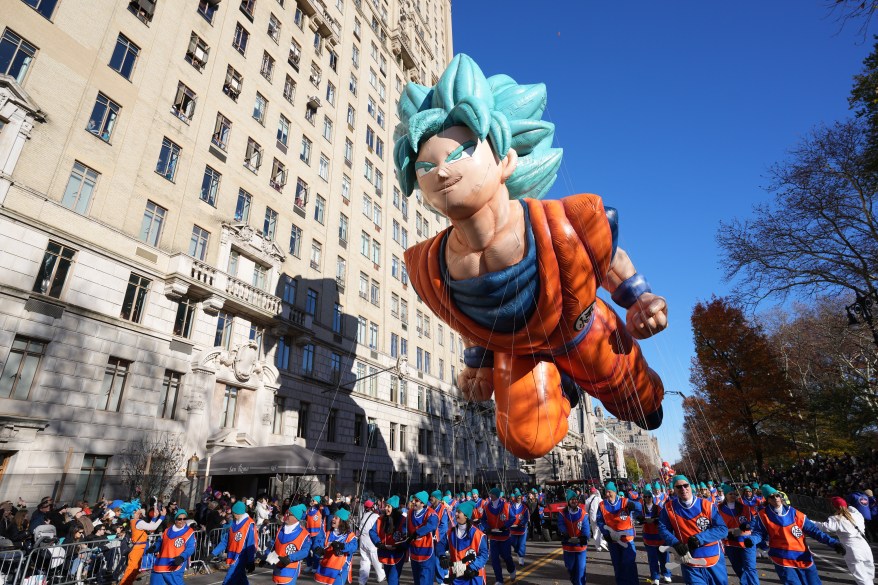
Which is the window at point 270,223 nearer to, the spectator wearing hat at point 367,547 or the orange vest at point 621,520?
the spectator wearing hat at point 367,547

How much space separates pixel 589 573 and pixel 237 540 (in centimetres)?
776

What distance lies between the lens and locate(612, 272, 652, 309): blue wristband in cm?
587

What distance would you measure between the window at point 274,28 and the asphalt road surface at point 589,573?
24.8 meters

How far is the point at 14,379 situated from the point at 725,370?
93.1ft

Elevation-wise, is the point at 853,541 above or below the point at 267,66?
Answer: below

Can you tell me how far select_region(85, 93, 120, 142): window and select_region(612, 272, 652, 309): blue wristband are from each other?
54.9ft

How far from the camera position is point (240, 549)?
298 inches

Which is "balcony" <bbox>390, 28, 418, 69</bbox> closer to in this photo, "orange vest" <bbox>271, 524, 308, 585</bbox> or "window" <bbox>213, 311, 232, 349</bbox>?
"window" <bbox>213, 311, 232, 349</bbox>

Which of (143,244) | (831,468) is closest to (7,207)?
(143,244)

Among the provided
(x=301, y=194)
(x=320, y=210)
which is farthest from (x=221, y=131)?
(x=320, y=210)

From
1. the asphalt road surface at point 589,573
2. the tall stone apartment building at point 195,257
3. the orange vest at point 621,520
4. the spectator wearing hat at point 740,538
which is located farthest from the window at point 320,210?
the spectator wearing hat at point 740,538

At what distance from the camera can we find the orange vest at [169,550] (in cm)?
744

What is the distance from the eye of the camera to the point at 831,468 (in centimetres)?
2167

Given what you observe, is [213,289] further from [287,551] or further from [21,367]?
[287,551]
